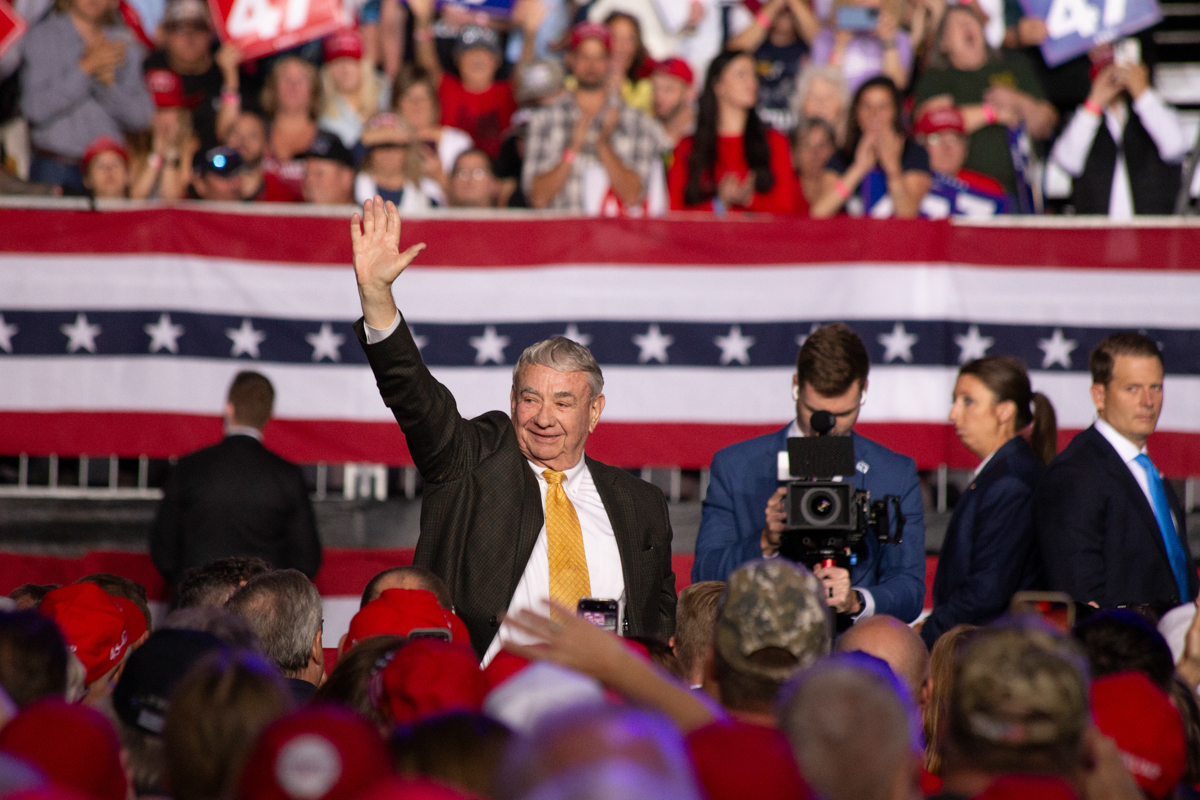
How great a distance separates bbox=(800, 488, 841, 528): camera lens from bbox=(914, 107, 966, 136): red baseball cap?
4.19 meters

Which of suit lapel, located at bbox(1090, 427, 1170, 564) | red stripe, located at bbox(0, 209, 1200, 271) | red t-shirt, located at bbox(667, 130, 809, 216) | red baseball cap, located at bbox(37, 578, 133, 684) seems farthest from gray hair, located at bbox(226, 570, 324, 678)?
red t-shirt, located at bbox(667, 130, 809, 216)

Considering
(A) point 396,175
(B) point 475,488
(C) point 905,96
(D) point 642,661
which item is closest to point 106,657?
(B) point 475,488

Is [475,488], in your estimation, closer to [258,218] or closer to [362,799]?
[362,799]

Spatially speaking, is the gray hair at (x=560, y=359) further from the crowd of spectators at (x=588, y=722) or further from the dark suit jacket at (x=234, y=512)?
the dark suit jacket at (x=234, y=512)

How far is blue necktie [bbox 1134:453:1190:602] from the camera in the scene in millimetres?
5727

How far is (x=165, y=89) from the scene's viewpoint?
9070 millimetres

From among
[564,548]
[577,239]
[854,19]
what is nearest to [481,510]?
[564,548]

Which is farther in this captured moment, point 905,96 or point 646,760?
point 905,96

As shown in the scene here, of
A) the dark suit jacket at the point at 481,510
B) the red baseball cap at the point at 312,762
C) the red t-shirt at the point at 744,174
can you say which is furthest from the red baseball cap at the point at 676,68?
the red baseball cap at the point at 312,762

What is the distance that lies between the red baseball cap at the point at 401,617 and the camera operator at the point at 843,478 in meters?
1.55

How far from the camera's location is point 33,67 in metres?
8.87

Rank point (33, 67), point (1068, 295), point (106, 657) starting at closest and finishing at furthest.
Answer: point (106, 657), point (1068, 295), point (33, 67)

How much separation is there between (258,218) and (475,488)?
12.1 ft

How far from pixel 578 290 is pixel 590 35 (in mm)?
1769
